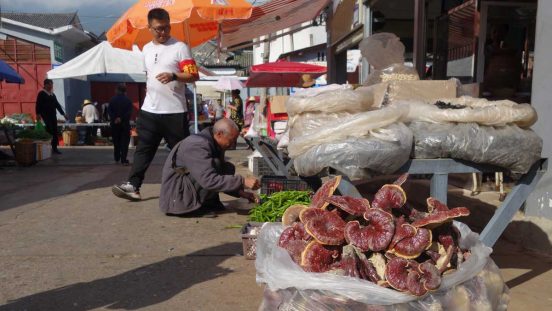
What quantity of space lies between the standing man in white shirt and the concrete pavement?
719mm

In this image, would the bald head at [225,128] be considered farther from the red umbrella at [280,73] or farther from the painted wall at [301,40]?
the painted wall at [301,40]

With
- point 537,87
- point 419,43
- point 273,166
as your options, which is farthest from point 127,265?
point 419,43

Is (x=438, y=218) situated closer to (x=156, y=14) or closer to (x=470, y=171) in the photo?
(x=470, y=171)

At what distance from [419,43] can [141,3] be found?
162 inches

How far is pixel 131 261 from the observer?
3.51m

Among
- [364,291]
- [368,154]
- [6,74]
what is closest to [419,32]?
[368,154]

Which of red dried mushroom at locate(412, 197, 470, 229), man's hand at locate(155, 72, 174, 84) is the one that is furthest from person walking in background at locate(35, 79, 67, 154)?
red dried mushroom at locate(412, 197, 470, 229)

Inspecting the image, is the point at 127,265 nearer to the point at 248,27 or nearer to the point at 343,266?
the point at 343,266

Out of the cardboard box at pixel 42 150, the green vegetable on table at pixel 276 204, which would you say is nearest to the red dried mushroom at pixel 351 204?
the green vegetable on table at pixel 276 204

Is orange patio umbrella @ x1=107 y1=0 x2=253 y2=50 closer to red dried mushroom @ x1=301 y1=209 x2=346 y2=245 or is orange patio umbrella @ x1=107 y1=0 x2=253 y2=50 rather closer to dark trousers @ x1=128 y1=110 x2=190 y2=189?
dark trousers @ x1=128 y1=110 x2=190 y2=189

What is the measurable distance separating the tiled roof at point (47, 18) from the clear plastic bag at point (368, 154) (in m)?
26.8

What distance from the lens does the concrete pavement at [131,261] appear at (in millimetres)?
2826

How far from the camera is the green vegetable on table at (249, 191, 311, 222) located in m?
3.99

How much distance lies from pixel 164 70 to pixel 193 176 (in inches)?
54.3
